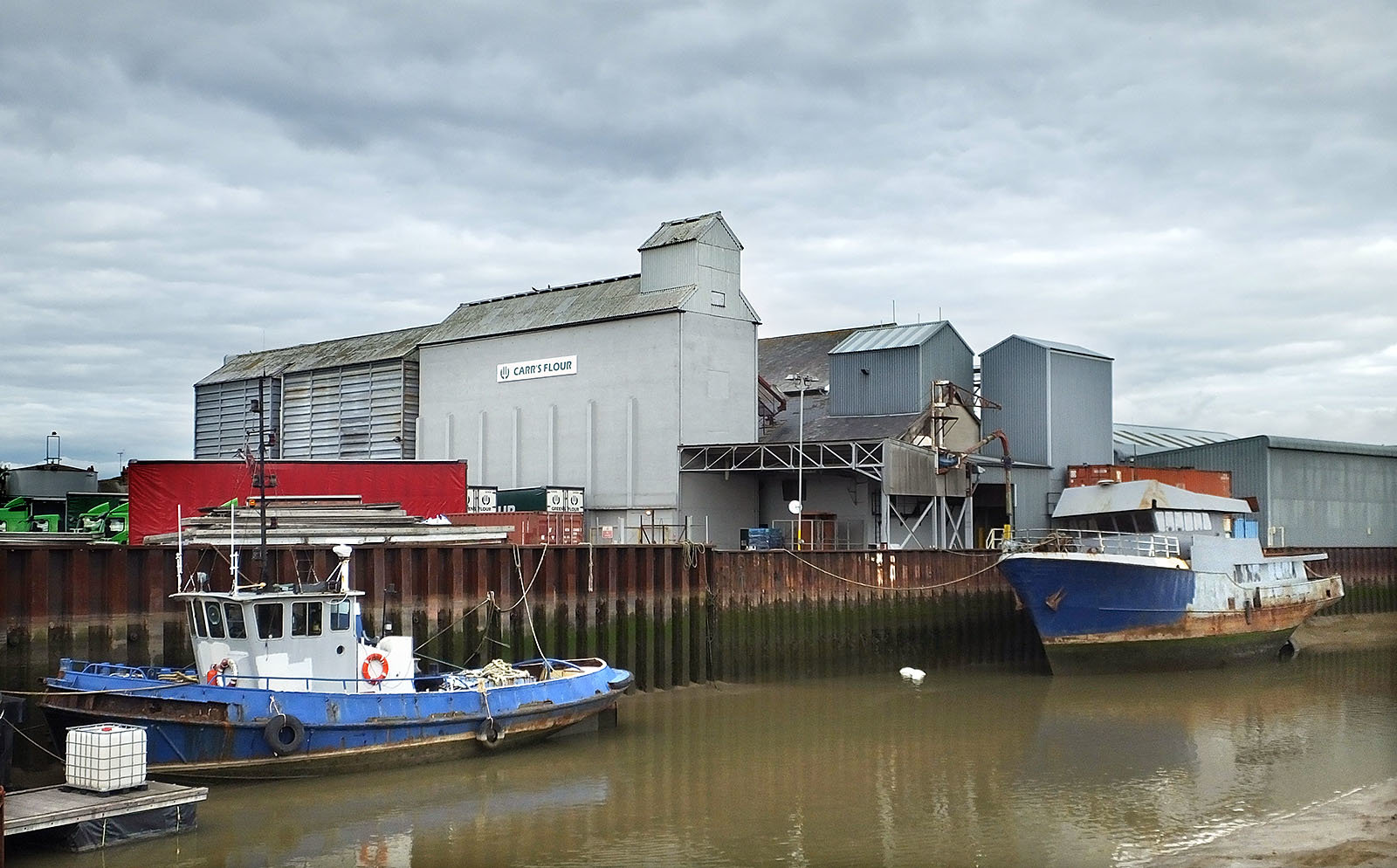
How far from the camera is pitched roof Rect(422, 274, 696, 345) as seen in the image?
44.2 metres

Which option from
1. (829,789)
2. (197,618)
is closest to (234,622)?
(197,618)

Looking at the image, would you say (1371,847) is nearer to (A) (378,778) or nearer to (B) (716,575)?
(A) (378,778)

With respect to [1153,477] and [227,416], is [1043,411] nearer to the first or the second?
[1153,477]

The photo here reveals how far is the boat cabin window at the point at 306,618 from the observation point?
20.5 meters

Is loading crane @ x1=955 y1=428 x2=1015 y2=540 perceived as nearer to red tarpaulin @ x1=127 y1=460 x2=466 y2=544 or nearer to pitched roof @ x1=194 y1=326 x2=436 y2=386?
red tarpaulin @ x1=127 y1=460 x2=466 y2=544

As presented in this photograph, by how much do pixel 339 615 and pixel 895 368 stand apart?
28.4m

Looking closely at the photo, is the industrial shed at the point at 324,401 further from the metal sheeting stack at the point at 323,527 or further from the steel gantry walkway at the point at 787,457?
the metal sheeting stack at the point at 323,527

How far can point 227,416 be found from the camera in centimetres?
5981

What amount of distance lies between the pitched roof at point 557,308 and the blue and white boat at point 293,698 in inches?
899

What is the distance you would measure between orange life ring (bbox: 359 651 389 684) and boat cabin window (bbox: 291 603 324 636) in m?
0.99

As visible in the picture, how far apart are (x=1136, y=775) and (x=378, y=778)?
492 inches

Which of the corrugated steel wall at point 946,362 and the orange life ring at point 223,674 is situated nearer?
the orange life ring at point 223,674

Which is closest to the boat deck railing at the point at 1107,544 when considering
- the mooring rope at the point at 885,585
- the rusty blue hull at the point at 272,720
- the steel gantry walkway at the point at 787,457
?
the mooring rope at the point at 885,585

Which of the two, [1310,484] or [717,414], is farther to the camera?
[1310,484]
